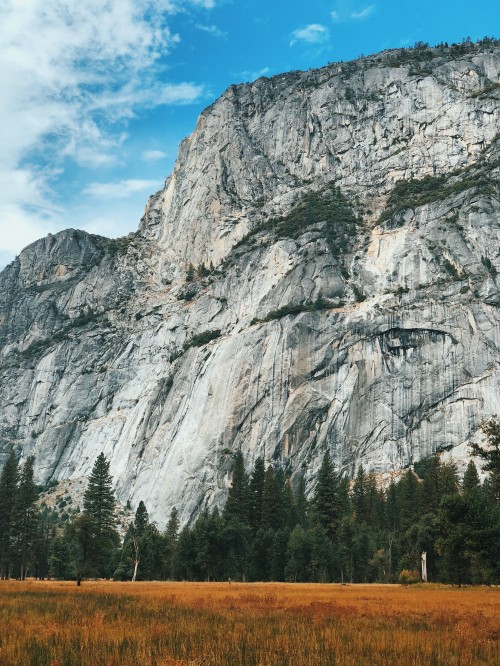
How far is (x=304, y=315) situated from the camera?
133250 millimetres

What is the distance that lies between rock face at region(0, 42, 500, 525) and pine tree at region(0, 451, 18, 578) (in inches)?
1863

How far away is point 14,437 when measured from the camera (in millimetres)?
172750

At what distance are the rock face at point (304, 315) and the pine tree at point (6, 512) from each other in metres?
47.3

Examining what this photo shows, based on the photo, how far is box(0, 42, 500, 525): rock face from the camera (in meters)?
121

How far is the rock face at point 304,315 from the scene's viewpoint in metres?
121

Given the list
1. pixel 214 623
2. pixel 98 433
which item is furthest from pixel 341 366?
pixel 214 623

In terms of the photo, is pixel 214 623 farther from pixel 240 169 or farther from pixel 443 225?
pixel 240 169

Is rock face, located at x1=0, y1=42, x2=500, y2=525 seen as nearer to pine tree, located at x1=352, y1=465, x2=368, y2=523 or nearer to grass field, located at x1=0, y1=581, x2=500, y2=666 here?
pine tree, located at x1=352, y1=465, x2=368, y2=523

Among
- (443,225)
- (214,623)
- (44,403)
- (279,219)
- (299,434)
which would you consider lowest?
(214,623)

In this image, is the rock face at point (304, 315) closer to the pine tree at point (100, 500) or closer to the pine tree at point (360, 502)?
the pine tree at point (360, 502)

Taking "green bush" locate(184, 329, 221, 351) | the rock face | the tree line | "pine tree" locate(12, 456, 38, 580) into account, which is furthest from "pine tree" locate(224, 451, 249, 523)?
"green bush" locate(184, 329, 221, 351)

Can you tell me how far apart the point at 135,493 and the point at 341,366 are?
161 ft

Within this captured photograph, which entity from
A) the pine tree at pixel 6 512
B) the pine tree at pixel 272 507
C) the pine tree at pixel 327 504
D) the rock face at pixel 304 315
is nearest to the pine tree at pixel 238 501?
the pine tree at pixel 272 507

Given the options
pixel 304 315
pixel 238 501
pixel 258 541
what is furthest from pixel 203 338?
pixel 258 541
